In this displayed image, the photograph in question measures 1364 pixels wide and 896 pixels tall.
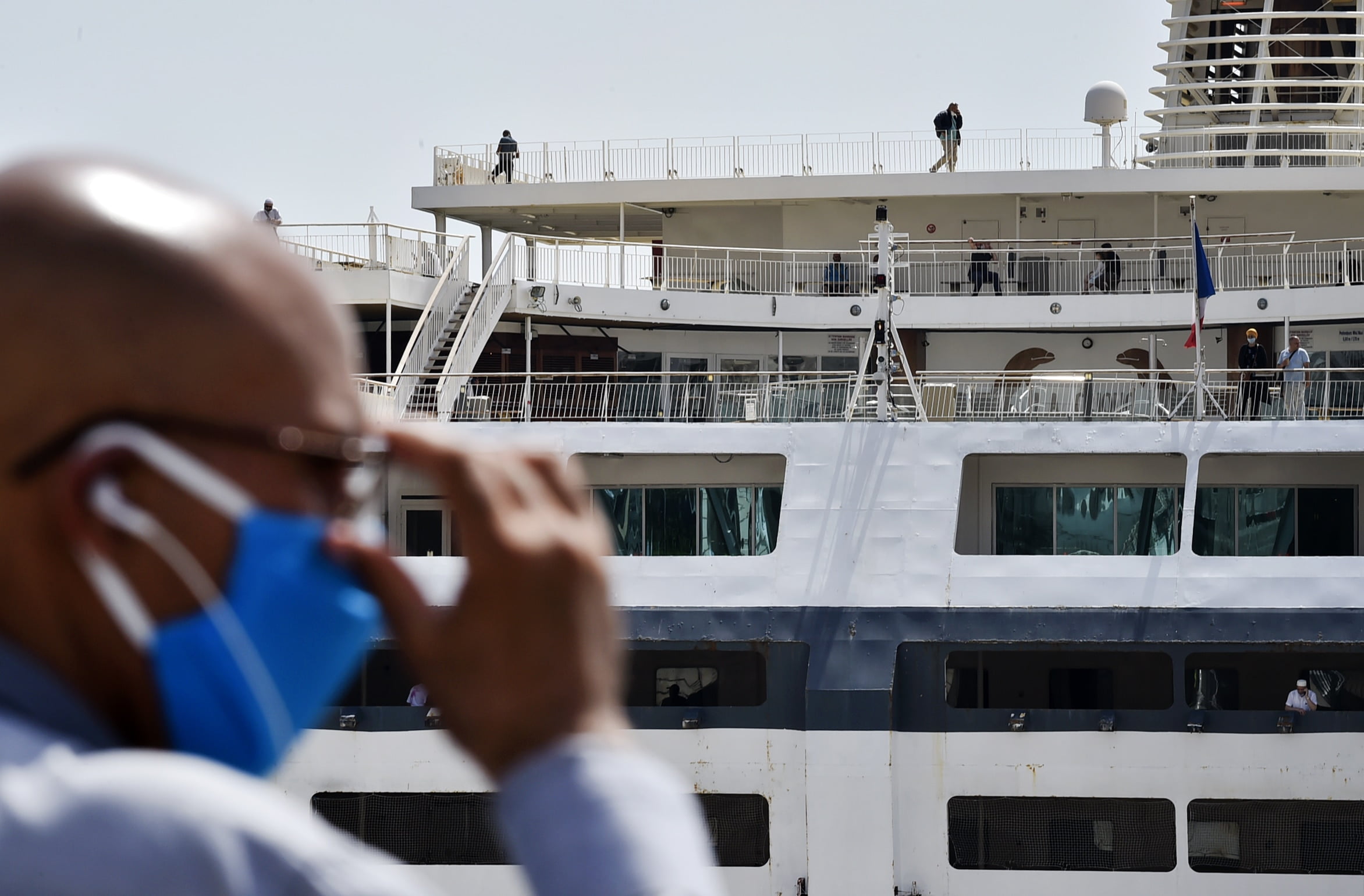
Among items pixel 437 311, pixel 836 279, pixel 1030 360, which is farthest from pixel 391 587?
pixel 1030 360

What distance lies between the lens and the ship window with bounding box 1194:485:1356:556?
55.3 ft

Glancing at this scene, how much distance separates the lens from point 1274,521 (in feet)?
55.6

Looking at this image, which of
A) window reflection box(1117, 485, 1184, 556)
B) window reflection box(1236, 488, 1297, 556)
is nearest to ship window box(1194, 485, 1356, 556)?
window reflection box(1236, 488, 1297, 556)

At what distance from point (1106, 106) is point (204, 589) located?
2626 cm

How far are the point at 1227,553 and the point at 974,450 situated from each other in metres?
4.10

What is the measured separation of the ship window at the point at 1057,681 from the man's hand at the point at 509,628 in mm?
15967

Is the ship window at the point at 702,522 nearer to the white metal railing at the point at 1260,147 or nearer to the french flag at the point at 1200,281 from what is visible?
the french flag at the point at 1200,281

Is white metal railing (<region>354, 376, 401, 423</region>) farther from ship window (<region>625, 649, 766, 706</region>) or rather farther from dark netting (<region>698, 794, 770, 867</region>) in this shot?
dark netting (<region>698, 794, 770, 867</region>)

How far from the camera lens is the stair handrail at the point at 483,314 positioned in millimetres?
21172

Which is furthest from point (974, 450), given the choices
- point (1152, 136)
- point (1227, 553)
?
point (1152, 136)

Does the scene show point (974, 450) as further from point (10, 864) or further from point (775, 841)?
point (10, 864)

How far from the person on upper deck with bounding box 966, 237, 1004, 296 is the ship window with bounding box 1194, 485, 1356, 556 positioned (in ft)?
20.4

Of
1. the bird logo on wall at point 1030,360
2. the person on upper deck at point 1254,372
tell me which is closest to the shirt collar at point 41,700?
the person on upper deck at point 1254,372

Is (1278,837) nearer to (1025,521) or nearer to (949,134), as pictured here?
(1025,521)
